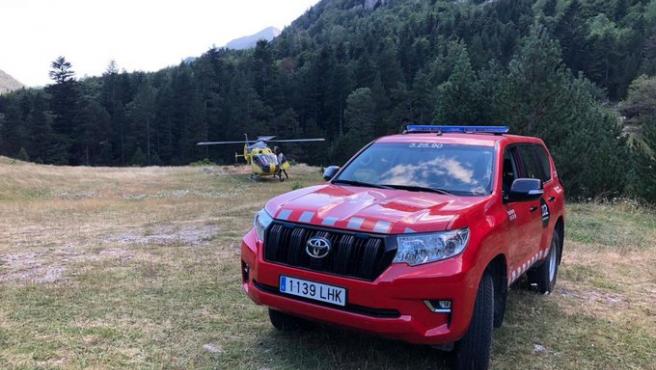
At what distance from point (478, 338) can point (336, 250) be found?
4.20 ft

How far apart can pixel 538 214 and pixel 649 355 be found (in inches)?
64.3

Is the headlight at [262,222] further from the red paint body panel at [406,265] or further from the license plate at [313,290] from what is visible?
the license plate at [313,290]

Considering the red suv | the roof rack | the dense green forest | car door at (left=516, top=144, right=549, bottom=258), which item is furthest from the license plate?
the dense green forest

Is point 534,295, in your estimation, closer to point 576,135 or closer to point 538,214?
point 538,214

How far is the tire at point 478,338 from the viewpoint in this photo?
3664 millimetres

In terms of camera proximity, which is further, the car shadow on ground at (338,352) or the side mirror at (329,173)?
the side mirror at (329,173)

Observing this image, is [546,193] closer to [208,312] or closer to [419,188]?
[419,188]

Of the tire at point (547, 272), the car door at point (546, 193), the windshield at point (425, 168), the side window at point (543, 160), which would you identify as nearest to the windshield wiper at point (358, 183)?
the windshield at point (425, 168)

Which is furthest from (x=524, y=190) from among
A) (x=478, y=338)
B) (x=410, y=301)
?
(x=410, y=301)

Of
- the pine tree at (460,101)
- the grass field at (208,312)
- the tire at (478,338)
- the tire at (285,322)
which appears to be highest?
the pine tree at (460,101)

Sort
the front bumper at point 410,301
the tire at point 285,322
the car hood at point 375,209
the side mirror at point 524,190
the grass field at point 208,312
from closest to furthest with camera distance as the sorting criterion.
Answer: the front bumper at point 410,301 → the car hood at point 375,209 → the grass field at point 208,312 → the side mirror at point 524,190 → the tire at point 285,322

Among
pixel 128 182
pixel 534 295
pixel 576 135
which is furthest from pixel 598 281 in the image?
pixel 128 182

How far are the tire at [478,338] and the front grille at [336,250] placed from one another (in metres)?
0.86

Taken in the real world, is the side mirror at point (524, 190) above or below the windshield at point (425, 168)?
below
